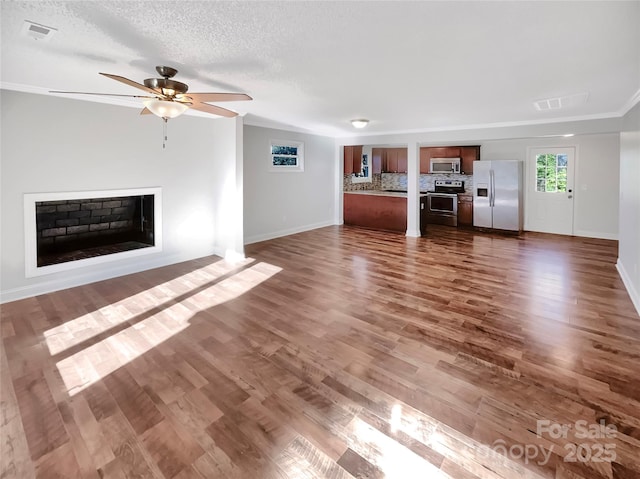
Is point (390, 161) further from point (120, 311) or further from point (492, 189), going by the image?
point (120, 311)

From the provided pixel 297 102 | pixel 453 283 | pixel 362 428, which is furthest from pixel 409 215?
pixel 362 428

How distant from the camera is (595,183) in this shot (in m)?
7.18

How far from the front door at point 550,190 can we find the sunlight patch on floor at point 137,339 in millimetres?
6991

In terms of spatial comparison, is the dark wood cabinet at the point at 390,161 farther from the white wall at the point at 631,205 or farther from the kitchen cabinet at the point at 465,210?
the white wall at the point at 631,205

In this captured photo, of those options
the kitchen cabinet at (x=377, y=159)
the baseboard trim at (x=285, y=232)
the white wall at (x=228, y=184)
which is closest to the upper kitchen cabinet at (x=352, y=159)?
the kitchen cabinet at (x=377, y=159)

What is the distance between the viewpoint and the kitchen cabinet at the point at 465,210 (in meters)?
8.58

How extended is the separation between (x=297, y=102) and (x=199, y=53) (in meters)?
1.99

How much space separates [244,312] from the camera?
3.51m

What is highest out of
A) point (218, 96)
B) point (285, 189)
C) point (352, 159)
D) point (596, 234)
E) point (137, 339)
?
point (352, 159)

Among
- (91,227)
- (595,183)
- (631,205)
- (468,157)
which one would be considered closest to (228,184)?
(91,227)

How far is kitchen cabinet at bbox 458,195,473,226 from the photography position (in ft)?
28.1

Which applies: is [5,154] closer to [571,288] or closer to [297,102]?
[297,102]

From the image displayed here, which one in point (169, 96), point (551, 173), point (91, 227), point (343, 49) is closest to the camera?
point (343, 49)

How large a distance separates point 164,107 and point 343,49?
5.23ft
